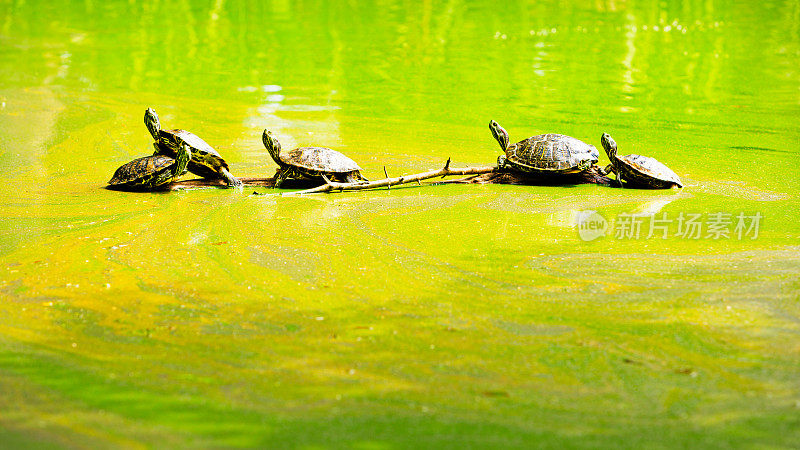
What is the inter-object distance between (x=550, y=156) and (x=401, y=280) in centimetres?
231

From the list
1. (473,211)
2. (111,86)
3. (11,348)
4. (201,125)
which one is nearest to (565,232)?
(473,211)

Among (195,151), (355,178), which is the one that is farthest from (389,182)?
(195,151)

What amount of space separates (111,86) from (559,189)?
21.1ft

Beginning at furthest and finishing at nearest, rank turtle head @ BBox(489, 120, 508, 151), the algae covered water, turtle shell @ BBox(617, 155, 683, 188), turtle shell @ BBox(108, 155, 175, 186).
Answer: turtle head @ BBox(489, 120, 508, 151) → turtle shell @ BBox(617, 155, 683, 188) → turtle shell @ BBox(108, 155, 175, 186) → the algae covered water

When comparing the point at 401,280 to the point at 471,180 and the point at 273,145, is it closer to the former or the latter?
the point at 471,180

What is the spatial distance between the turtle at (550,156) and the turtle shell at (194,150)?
2.21 metres

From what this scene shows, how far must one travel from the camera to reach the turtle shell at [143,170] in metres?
5.25

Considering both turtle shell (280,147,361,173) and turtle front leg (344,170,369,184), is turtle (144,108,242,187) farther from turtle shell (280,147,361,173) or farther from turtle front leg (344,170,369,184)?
turtle front leg (344,170,369,184)

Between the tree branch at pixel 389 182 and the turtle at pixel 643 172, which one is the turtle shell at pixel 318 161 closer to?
the tree branch at pixel 389 182

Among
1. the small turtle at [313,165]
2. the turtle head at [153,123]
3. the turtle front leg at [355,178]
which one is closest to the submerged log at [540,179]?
the turtle front leg at [355,178]

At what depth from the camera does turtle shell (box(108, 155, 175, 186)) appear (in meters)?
5.25

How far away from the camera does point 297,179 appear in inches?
221

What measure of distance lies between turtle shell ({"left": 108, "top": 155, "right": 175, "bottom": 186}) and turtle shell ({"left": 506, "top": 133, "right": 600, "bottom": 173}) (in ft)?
8.55

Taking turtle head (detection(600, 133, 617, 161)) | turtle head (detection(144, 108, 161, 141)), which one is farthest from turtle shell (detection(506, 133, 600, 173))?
turtle head (detection(144, 108, 161, 141))
